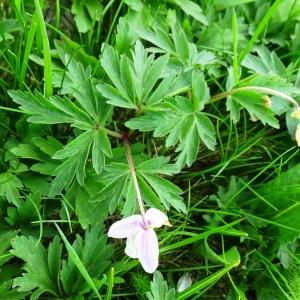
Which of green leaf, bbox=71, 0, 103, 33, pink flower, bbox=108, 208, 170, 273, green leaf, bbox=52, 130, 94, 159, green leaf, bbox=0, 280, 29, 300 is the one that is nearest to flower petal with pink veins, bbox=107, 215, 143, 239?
pink flower, bbox=108, 208, 170, 273

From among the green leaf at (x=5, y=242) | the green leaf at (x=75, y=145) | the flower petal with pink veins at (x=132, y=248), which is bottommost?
the green leaf at (x=5, y=242)

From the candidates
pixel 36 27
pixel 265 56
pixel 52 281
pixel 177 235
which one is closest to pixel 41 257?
pixel 52 281

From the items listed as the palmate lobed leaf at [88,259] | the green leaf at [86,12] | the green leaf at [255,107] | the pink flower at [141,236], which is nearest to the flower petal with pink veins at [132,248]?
the pink flower at [141,236]

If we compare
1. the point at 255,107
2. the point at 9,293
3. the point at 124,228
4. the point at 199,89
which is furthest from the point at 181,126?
the point at 9,293

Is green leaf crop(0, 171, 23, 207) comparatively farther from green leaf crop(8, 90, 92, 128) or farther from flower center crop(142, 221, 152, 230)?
flower center crop(142, 221, 152, 230)

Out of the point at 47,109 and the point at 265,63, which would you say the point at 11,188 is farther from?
the point at 265,63

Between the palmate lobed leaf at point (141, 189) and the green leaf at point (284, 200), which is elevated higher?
the palmate lobed leaf at point (141, 189)

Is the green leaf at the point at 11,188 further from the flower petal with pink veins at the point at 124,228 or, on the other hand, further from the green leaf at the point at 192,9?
the green leaf at the point at 192,9
